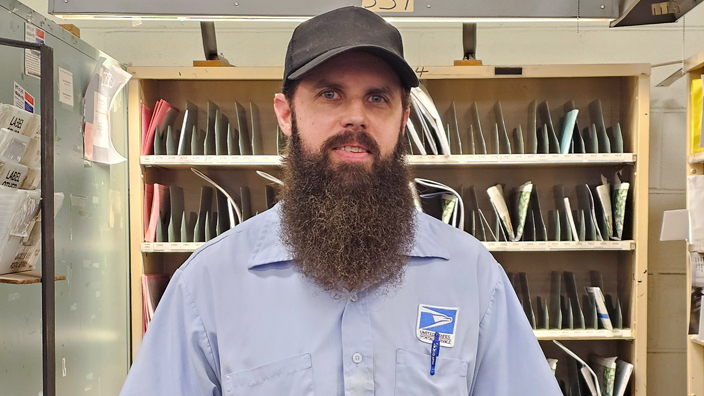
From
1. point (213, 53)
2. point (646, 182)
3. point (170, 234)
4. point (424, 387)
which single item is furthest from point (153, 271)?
point (646, 182)

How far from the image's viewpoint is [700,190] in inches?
90.9

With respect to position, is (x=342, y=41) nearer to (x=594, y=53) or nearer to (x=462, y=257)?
(x=462, y=257)

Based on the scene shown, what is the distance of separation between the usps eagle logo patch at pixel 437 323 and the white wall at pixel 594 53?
2127mm

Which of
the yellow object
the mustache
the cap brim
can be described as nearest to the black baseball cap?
the cap brim

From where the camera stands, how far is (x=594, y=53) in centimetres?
302

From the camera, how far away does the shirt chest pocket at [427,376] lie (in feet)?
3.51

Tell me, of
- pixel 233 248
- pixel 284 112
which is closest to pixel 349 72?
pixel 284 112

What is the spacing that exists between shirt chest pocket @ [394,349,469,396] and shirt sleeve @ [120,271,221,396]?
1.11 ft

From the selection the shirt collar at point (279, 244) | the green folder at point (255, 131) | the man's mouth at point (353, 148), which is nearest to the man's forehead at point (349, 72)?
the man's mouth at point (353, 148)

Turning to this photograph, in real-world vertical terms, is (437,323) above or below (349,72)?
below

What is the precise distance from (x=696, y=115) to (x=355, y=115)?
6.13 feet

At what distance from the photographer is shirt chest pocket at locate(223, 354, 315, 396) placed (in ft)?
3.42

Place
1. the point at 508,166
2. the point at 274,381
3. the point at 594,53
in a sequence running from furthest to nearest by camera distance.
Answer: the point at 594,53 < the point at 508,166 < the point at 274,381

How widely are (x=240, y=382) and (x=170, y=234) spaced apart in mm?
1621
